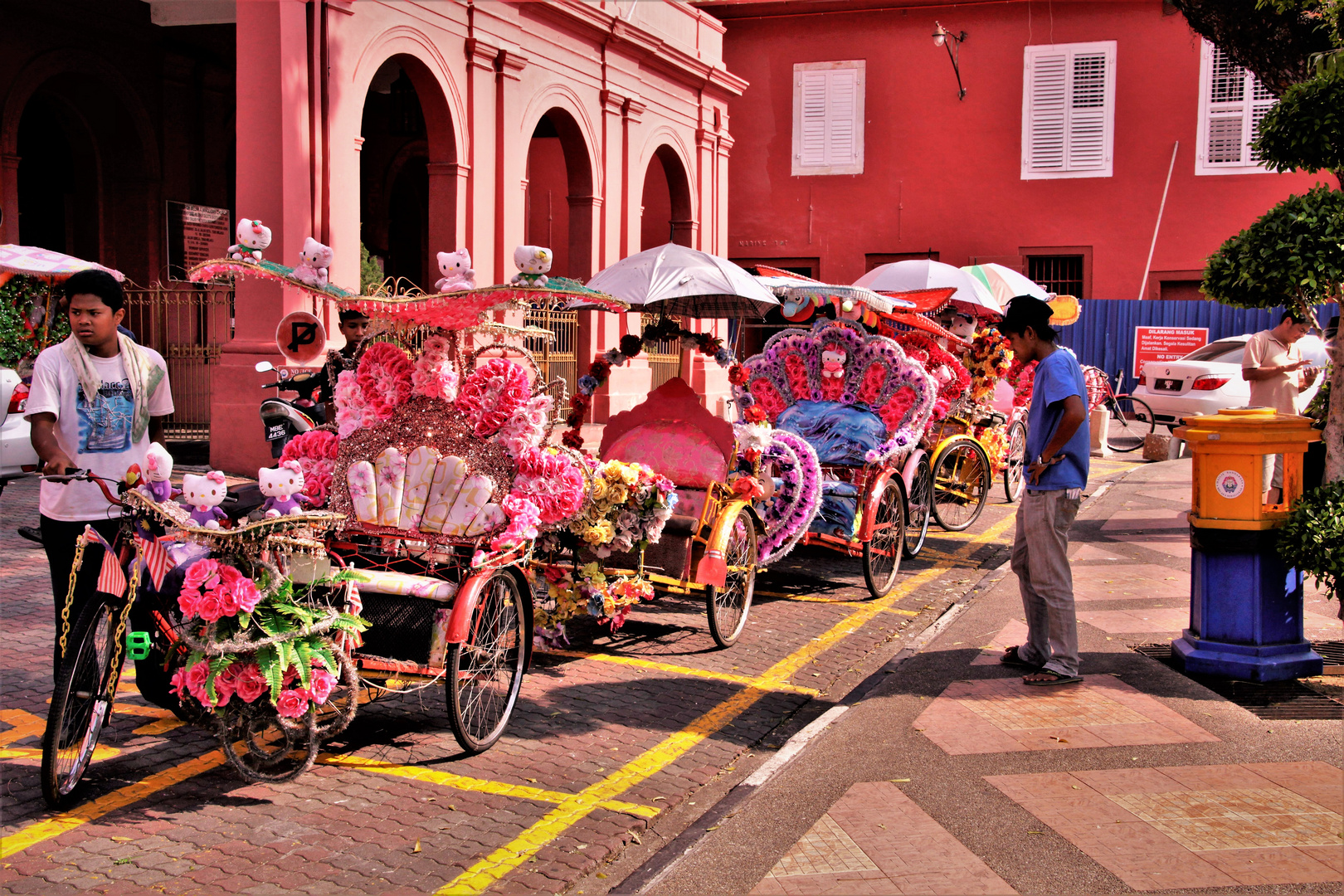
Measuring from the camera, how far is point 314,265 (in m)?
5.35

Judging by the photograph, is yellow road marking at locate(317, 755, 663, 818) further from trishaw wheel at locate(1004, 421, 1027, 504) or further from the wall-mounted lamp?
the wall-mounted lamp

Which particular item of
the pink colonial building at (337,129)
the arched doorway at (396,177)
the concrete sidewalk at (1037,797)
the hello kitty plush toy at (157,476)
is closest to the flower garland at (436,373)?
the hello kitty plush toy at (157,476)

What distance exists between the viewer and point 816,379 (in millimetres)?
9664

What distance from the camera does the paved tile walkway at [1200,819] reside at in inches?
154

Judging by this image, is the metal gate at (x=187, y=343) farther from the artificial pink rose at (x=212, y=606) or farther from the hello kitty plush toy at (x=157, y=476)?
the artificial pink rose at (x=212, y=606)

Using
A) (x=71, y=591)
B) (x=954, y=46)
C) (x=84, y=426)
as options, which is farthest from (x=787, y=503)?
(x=954, y=46)

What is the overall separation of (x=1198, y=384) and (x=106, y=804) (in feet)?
57.5

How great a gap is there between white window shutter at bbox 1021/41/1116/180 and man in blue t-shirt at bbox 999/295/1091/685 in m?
20.3

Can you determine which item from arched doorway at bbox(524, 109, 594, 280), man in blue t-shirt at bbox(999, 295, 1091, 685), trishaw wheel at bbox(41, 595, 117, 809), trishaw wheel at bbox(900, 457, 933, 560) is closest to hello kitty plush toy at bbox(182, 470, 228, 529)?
trishaw wheel at bbox(41, 595, 117, 809)

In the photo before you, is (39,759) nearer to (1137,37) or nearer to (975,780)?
(975,780)

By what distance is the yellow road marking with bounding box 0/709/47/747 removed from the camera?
5.06 m

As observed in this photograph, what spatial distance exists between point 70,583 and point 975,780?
372cm

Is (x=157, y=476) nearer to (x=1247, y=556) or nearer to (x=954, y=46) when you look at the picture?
(x=1247, y=556)

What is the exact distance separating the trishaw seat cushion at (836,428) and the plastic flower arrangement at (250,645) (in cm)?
506
